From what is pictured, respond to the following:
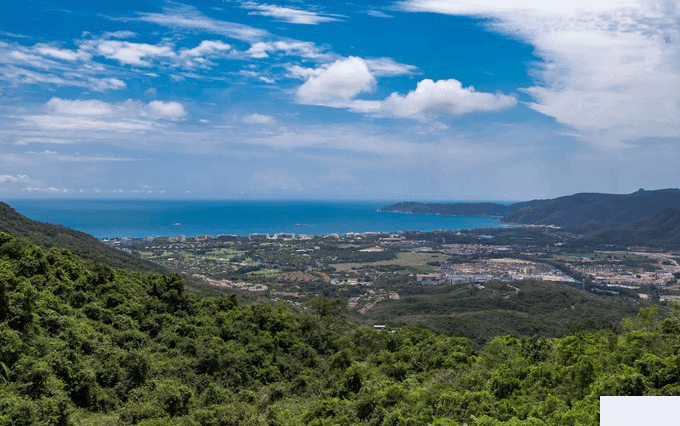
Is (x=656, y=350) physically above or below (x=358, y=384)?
above

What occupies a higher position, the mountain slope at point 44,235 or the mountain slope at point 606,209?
the mountain slope at point 606,209

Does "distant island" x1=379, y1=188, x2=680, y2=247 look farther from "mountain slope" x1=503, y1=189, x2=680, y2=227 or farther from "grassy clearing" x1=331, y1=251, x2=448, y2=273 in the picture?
"grassy clearing" x1=331, y1=251, x2=448, y2=273

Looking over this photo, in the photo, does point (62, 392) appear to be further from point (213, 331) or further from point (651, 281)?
point (651, 281)

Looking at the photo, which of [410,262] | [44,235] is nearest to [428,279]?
[410,262]

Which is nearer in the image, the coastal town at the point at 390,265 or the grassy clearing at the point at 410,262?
the coastal town at the point at 390,265

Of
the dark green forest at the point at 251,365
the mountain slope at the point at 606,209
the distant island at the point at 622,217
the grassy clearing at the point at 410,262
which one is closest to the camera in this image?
the dark green forest at the point at 251,365

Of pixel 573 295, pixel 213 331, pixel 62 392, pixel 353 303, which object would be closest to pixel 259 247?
pixel 353 303

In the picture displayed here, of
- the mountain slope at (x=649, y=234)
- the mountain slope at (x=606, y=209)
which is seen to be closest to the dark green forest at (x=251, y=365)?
the mountain slope at (x=649, y=234)

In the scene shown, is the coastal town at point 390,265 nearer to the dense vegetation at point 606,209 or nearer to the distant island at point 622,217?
the distant island at point 622,217

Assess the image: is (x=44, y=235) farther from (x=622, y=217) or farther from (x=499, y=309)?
(x=622, y=217)
